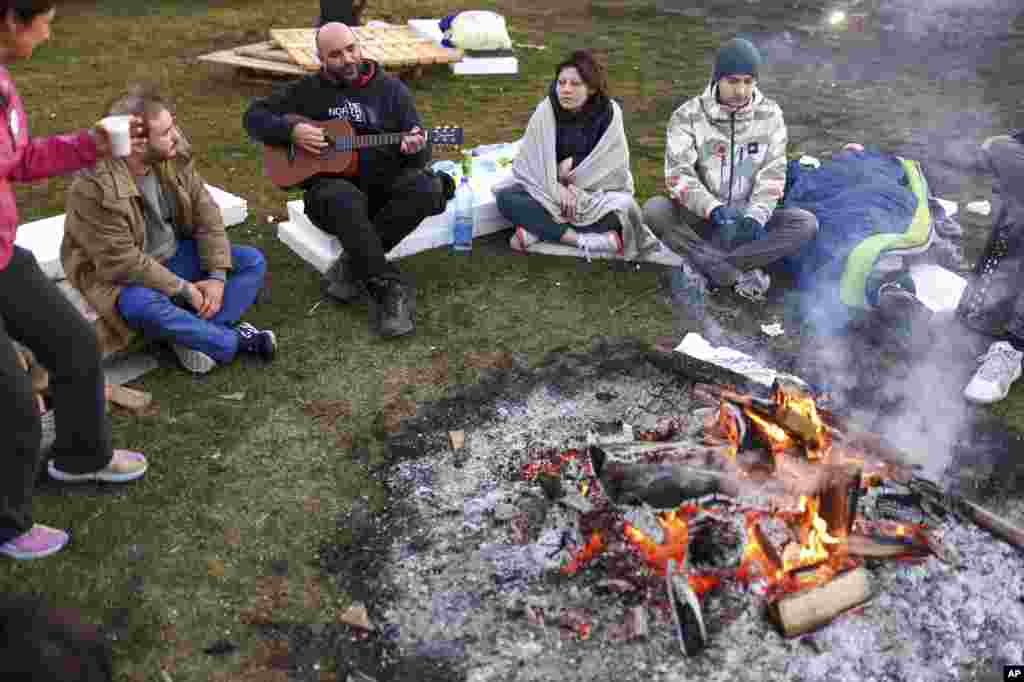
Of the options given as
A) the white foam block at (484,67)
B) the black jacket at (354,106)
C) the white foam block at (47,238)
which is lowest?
the white foam block at (47,238)

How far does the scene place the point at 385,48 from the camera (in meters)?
10.1

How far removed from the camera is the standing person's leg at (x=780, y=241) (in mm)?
6000

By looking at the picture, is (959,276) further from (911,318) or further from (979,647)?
(979,647)

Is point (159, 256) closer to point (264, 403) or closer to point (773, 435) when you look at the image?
point (264, 403)

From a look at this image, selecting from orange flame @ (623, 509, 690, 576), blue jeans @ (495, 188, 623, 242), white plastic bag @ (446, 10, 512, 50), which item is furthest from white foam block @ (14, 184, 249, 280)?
white plastic bag @ (446, 10, 512, 50)

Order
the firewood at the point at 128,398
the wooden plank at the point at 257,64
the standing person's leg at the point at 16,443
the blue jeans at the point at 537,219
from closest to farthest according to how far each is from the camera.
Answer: the standing person's leg at the point at 16,443 < the firewood at the point at 128,398 < the blue jeans at the point at 537,219 < the wooden plank at the point at 257,64

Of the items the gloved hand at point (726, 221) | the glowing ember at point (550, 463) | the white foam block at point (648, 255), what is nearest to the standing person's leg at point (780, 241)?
the gloved hand at point (726, 221)

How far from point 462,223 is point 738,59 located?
229 cm

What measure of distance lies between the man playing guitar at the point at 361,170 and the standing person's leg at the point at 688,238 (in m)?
1.57

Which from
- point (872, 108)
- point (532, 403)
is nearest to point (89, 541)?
point (532, 403)

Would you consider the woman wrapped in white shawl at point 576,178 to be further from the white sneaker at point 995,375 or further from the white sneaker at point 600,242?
the white sneaker at point 995,375

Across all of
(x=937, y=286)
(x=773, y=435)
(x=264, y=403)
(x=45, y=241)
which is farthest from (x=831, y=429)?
(x=45, y=241)

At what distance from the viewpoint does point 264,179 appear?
7.36 m

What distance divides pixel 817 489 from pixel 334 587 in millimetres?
2150
